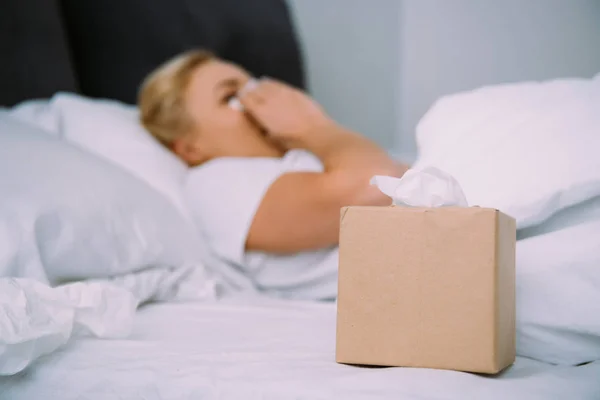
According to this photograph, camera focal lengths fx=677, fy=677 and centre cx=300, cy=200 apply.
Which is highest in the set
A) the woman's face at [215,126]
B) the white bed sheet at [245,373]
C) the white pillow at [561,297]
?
the woman's face at [215,126]

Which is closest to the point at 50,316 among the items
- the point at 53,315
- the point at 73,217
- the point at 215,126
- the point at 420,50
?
the point at 53,315

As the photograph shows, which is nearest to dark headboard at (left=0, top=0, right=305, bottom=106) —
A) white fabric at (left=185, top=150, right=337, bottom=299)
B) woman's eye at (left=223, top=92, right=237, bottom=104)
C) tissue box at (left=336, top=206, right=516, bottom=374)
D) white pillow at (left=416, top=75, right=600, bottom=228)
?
woman's eye at (left=223, top=92, right=237, bottom=104)

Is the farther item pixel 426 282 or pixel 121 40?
pixel 121 40

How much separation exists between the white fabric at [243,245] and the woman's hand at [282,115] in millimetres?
181

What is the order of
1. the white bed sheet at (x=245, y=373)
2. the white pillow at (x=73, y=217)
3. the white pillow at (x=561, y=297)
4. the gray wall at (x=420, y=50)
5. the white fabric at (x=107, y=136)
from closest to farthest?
the white bed sheet at (x=245, y=373)
the white pillow at (x=561, y=297)
the white pillow at (x=73, y=217)
the white fabric at (x=107, y=136)
the gray wall at (x=420, y=50)

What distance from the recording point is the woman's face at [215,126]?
1.45m

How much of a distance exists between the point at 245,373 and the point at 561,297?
329 millimetres

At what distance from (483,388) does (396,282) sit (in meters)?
0.12

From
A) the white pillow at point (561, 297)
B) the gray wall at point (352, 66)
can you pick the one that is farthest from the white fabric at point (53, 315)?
the gray wall at point (352, 66)

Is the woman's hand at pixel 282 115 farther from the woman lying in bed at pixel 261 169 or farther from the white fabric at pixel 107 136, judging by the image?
the white fabric at pixel 107 136

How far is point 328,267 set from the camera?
3.68ft

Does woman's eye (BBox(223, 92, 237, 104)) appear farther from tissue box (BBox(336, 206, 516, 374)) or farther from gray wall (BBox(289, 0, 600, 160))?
tissue box (BBox(336, 206, 516, 374))

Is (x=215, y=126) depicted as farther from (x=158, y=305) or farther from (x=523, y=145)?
(x=523, y=145)

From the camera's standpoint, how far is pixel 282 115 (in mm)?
1454
